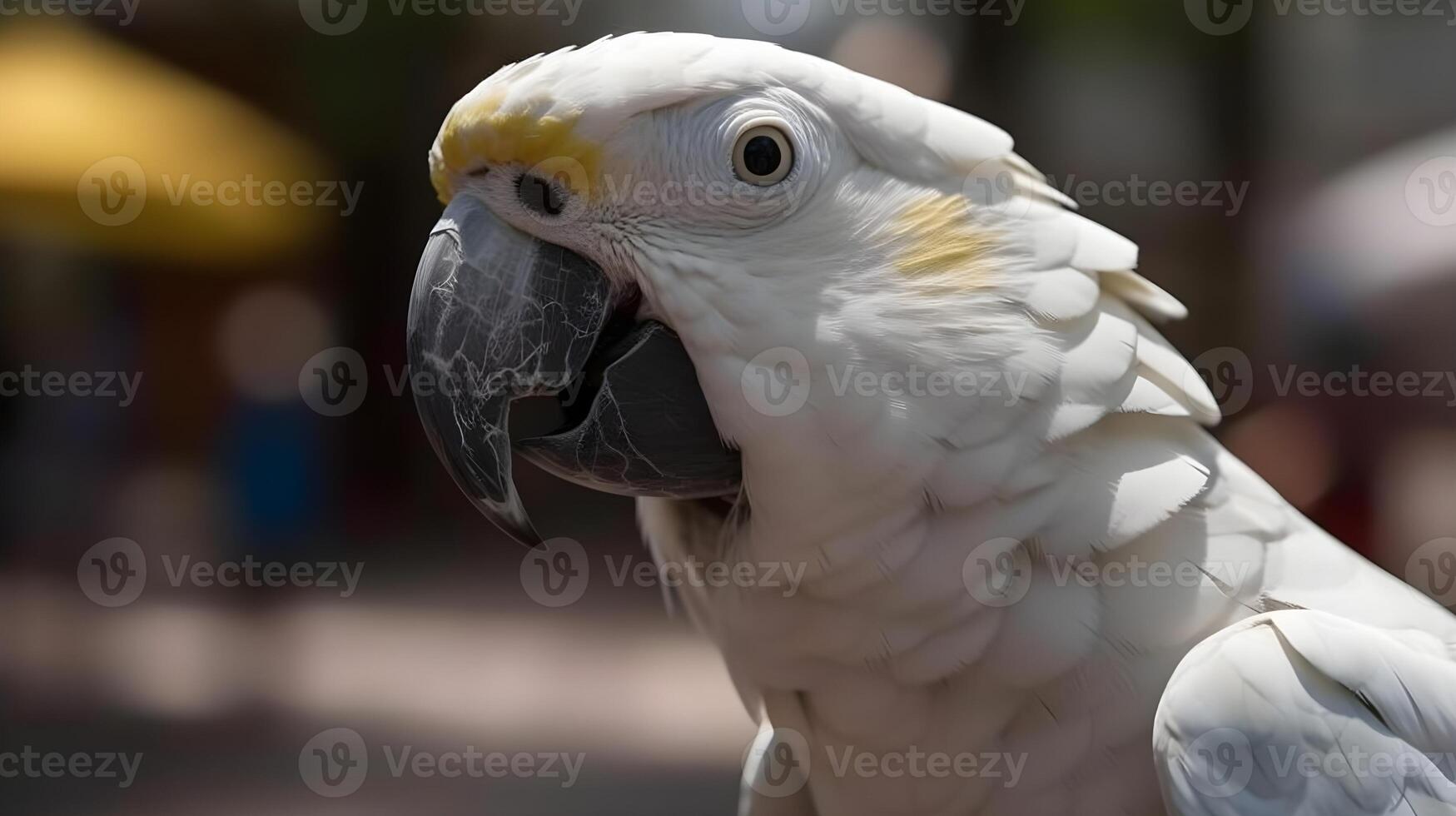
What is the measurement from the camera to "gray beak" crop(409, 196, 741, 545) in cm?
118

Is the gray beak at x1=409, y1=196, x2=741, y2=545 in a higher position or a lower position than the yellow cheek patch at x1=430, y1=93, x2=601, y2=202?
lower

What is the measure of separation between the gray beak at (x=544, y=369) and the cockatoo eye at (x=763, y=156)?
211 millimetres

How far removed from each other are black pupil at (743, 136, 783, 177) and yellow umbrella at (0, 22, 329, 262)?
72.5 inches

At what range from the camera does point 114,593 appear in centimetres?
293

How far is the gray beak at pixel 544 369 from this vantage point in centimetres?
118

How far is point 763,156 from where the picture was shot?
1188 mm

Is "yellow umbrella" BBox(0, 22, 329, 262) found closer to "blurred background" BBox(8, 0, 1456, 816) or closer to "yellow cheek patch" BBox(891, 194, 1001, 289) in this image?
"blurred background" BBox(8, 0, 1456, 816)

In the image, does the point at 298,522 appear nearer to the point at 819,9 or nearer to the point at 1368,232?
the point at 819,9

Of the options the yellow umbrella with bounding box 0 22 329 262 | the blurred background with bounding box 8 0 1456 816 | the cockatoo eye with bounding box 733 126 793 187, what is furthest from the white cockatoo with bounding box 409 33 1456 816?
the yellow umbrella with bounding box 0 22 329 262

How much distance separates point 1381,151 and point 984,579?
2.18 metres

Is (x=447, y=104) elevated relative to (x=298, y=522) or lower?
elevated

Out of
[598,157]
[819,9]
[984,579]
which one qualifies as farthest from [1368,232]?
[598,157]

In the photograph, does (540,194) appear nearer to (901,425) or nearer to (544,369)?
(544,369)

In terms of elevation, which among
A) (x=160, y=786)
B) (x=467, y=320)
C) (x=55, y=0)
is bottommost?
(x=160, y=786)
